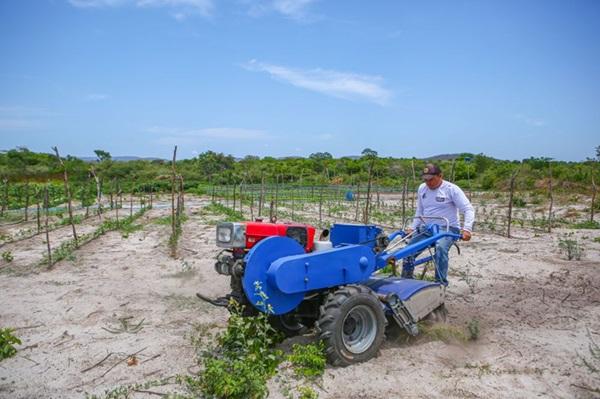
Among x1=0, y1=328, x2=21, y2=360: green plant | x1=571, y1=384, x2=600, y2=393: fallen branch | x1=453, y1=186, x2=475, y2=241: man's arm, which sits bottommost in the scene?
x1=0, y1=328, x2=21, y2=360: green plant

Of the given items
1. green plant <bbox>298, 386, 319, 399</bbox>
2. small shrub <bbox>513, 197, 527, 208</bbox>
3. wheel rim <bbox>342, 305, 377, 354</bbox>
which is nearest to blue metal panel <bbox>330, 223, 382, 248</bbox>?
wheel rim <bbox>342, 305, 377, 354</bbox>

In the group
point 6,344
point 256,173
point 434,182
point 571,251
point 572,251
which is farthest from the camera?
point 256,173

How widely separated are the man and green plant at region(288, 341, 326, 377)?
5.64ft

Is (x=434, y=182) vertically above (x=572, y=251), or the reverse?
(x=434, y=182)

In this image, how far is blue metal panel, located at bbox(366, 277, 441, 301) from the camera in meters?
4.43

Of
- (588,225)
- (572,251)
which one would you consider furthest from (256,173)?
(572,251)

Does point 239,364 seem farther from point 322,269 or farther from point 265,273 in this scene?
point 322,269

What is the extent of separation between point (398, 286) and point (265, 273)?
4.86 ft

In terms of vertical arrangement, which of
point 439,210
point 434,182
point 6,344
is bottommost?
point 6,344

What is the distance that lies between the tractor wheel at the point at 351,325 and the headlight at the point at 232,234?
891 mm

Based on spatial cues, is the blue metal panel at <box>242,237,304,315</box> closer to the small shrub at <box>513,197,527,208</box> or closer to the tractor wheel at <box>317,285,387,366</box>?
the tractor wheel at <box>317,285,387,366</box>

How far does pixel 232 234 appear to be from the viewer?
4.12 meters

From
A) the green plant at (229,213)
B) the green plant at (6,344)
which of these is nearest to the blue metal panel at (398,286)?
the green plant at (6,344)

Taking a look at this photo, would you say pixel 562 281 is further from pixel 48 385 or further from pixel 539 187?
pixel 539 187
